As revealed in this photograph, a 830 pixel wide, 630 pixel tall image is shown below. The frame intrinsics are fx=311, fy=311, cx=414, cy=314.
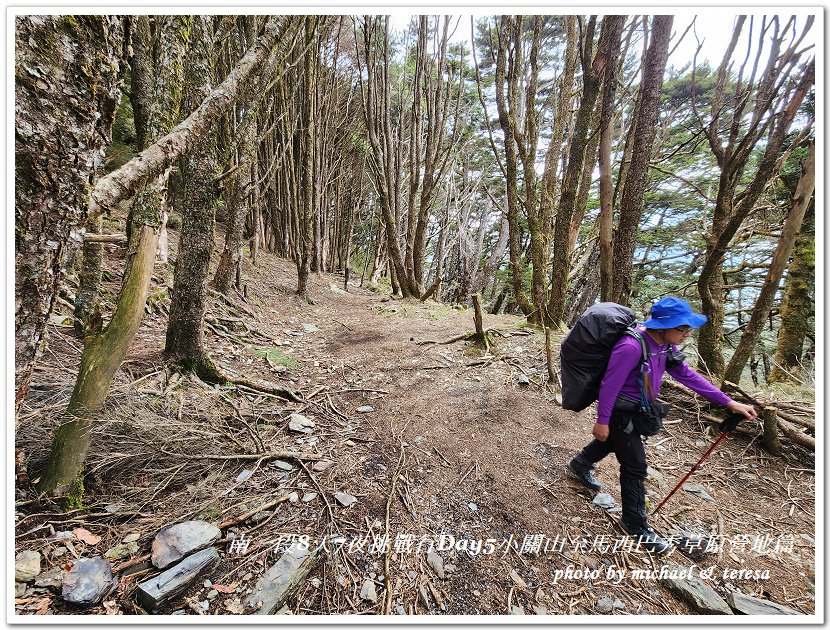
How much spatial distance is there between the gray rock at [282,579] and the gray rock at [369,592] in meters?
0.31

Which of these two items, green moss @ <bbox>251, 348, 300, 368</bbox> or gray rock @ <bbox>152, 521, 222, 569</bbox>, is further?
green moss @ <bbox>251, 348, 300, 368</bbox>

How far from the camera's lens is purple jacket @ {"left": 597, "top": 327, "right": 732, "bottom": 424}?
2176 mm

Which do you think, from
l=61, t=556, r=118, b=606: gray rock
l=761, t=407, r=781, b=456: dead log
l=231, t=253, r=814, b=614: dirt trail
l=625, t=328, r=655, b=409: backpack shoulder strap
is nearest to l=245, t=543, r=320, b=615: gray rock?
l=231, t=253, r=814, b=614: dirt trail

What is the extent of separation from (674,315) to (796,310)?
15.6 ft

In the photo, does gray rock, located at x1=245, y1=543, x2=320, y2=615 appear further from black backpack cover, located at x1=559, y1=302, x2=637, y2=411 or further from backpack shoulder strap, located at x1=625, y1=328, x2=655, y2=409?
backpack shoulder strap, located at x1=625, y1=328, x2=655, y2=409

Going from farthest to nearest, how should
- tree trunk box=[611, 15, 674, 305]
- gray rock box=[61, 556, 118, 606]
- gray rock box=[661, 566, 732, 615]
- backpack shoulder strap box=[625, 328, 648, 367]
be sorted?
tree trunk box=[611, 15, 674, 305] → backpack shoulder strap box=[625, 328, 648, 367] → gray rock box=[661, 566, 732, 615] → gray rock box=[61, 556, 118, 606]

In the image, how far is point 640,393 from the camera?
2.21m

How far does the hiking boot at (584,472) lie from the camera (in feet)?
8.33

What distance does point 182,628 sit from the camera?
145 centimetres

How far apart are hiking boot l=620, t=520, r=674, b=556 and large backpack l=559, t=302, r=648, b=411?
34.2 inches

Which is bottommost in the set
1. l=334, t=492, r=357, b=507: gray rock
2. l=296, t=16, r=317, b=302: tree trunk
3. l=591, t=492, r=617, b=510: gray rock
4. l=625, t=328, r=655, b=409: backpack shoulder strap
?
l=591, t=492, r=617, b=510: gray rock

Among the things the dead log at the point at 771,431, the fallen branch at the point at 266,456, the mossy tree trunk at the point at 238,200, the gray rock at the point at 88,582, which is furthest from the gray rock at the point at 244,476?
the dead log at the point at 771,431

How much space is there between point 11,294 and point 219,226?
13201mm

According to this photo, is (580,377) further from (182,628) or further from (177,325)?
(177,325)
